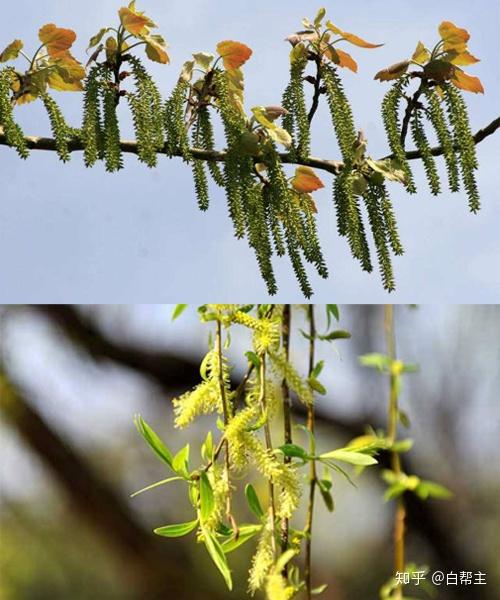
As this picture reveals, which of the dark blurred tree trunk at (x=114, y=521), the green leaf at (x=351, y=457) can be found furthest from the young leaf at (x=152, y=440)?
the dark blurred tree trunk at (x=114, y=521)

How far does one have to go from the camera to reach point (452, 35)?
1.40 metres

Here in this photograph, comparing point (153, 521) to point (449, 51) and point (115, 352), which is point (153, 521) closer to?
point (115, 352)

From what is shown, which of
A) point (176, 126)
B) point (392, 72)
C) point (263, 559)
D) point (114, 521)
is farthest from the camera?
point (392, 72)

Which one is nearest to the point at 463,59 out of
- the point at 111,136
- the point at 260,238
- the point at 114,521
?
the point at 260,238

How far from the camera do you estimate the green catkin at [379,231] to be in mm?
1274

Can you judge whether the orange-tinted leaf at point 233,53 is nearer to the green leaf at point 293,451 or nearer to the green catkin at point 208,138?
the green catkin at point 208,138

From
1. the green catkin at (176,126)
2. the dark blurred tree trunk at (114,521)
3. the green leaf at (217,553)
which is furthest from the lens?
the green catkin at (176,126)

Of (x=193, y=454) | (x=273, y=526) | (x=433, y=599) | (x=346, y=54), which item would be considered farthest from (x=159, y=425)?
(x=346, y=54)

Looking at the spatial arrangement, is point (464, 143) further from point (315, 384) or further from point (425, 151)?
point (315, 384)

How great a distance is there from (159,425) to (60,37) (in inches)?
21.7

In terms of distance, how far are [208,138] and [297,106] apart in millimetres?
122

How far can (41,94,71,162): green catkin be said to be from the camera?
3.99ft

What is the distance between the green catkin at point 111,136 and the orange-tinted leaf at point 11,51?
16cm

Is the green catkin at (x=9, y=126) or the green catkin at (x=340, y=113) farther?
the green catkin at (x=340, y=113)
